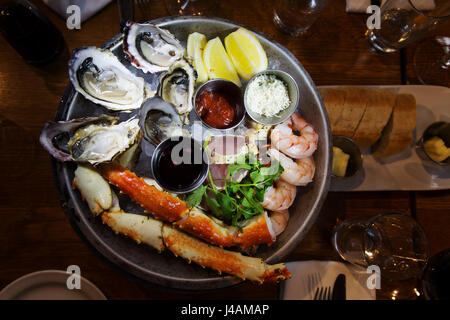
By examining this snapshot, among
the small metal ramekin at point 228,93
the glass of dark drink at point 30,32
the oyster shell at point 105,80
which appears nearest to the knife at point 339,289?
the small metal ramekin at point 228,93

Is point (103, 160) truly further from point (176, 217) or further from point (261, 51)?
point (261, 51)

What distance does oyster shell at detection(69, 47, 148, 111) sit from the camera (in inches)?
52.2

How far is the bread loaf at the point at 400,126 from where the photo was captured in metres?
1.42

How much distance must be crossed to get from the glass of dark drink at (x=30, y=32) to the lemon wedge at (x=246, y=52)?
0.88 metres

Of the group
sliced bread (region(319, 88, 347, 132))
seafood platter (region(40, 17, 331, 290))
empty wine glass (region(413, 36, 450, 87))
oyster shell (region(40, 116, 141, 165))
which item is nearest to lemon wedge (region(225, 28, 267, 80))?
seafood platter (region(40, 17, 331, 290))

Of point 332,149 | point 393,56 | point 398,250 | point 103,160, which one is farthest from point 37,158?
point 393,56

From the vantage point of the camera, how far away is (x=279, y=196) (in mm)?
1335

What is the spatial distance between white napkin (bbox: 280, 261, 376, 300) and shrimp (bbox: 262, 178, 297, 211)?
0.30 meters

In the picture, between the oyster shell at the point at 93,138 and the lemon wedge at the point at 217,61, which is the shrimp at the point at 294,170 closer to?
the lemon wedge at the point at 217,61

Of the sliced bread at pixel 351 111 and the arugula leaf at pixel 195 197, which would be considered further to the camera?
the sliced bread at pixel 351 111

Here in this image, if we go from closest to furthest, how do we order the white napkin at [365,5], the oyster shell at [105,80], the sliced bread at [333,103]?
the oyster shell at [105,80] < the sliced bread at [333,103] < the white napkin at [365,5]

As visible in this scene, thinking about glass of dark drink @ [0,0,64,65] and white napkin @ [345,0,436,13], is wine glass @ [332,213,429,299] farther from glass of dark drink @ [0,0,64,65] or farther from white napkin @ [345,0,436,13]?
glass of dark drink @ [0,0,64,65]

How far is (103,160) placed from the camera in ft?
4.11

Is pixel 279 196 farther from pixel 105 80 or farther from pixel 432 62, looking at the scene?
pixel 432 62
